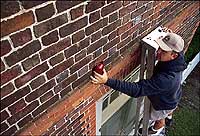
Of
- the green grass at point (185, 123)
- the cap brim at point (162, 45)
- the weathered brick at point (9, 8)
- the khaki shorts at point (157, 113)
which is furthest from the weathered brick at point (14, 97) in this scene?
the green grass at point (185, 123)

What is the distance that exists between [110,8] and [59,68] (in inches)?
24.3

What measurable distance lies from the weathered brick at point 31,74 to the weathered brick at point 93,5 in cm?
49

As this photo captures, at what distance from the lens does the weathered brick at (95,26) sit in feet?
6.41

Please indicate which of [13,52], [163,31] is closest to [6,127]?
[13,52]

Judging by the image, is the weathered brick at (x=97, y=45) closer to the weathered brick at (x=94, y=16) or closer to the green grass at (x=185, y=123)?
the weathered brick at (x=94, y=16)

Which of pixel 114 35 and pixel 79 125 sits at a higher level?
pixel 114 35

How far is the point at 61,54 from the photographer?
1846 millimetres

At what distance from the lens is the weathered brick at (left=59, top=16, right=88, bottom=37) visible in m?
1.73

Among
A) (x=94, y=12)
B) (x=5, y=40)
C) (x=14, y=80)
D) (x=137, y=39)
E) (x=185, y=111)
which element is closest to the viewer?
(x=5, y=40)

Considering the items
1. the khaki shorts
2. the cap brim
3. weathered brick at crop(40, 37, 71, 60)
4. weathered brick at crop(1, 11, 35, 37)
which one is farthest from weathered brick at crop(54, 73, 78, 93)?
the khaki shorts

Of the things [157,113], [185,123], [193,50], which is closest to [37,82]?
[157,113]

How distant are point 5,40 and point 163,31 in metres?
1.97

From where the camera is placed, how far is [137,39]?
108 inches

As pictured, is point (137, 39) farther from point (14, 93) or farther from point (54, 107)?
point (14, 93)
